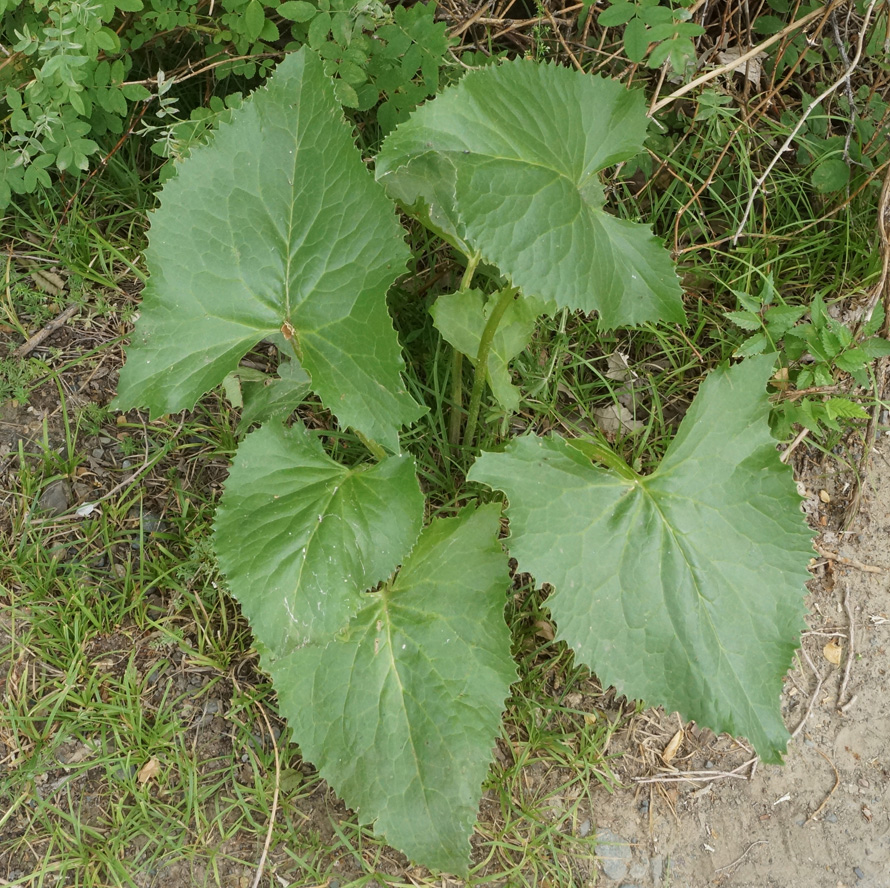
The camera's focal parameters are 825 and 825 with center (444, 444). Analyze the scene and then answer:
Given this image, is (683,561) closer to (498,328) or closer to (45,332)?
→ (498,328)

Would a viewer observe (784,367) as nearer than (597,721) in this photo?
No

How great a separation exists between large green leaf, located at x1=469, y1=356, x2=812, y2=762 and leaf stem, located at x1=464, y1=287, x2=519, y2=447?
1.09ft

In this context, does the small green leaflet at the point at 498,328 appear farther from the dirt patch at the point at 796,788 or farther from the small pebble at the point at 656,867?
the small pebble at the point at 656,867

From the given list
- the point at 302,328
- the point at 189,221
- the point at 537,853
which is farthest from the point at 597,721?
the point at 189,221

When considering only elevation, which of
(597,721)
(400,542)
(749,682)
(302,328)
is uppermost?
(302,328)

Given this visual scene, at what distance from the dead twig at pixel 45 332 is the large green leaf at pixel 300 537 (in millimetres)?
1147

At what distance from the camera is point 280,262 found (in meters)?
1.95

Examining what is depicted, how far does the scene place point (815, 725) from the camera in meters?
2.45

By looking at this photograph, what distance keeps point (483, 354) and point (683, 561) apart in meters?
0.71

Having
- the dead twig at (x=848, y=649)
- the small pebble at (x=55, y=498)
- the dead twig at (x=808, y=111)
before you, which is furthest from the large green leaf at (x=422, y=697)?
the dead twig at (x=808, y=111)

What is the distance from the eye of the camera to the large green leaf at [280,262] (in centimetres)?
182

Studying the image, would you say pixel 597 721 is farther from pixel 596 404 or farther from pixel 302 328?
pixel 302 328

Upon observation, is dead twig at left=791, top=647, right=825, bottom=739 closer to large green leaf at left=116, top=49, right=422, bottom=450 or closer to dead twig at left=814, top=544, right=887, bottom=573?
dead twig at left=814, top=544, right=887, bottom=573

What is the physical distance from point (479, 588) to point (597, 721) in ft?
2.27
